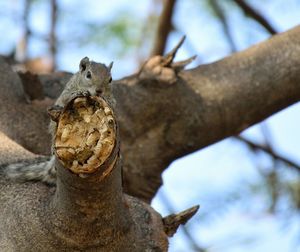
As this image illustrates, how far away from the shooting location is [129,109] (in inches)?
122

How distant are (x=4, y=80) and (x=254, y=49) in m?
0.94

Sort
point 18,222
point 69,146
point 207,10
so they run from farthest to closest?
point 207,10 < point 18,222 < point 69,146

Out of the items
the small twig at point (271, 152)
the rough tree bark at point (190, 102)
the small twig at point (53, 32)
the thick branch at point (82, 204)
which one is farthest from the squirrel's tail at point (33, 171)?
the small twig at point (53, 32)

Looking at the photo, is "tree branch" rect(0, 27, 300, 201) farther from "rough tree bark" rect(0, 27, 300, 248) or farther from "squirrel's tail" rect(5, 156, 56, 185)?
"squirrel's tail" rect(5, 156, 56, 185)

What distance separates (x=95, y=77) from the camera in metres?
2.75

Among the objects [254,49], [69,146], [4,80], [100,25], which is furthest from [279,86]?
[100,25]

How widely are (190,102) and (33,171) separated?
39.5 inches

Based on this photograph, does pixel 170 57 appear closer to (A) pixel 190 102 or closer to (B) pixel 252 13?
(A) pixel 190 102

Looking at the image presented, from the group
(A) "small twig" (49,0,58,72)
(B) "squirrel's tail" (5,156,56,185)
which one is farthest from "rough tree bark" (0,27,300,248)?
(A) "small twig" (49,0,58,72)

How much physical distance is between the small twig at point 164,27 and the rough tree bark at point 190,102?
42 cm

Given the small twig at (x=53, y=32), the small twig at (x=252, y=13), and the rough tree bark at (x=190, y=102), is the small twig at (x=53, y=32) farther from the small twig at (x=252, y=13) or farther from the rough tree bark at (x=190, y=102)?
the rough tree bark at (x=190, y=102)

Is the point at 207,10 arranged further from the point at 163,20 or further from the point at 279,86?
the point at 279,86

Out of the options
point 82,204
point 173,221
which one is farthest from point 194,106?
point 82,204

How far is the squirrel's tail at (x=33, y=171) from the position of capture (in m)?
2.22
